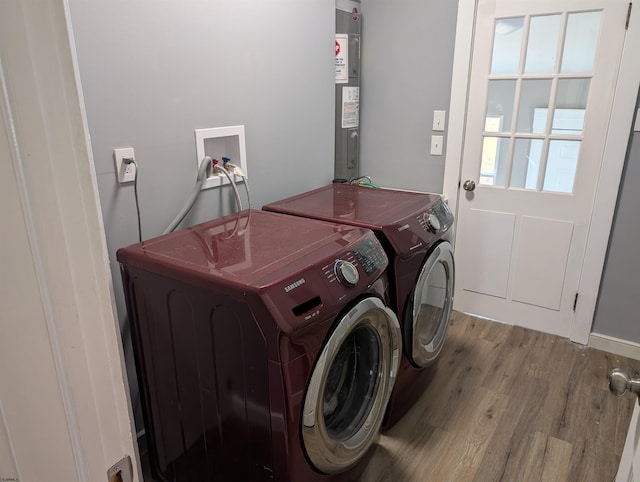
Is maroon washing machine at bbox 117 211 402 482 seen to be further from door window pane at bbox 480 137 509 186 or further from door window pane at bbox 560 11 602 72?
door window pane at bbox 560 11 602 72

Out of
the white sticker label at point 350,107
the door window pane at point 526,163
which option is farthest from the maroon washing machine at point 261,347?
the door window pane at point 526,163

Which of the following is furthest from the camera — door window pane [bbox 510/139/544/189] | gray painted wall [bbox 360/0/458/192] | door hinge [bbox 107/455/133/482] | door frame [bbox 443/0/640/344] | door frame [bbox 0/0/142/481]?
gray painted wall [bbox 360/0/458/192]

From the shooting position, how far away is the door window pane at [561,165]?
7.79 feet

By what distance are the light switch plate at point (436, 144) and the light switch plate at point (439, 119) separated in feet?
0.17

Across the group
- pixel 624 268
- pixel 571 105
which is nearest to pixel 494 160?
pixel 571 105

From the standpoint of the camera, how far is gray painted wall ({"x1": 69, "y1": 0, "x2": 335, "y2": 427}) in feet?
4.81

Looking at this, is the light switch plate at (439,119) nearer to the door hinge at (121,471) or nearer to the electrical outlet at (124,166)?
the electrical outlet at (124,166)

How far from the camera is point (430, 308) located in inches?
80.4

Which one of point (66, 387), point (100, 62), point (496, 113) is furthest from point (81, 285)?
point (496, 113)

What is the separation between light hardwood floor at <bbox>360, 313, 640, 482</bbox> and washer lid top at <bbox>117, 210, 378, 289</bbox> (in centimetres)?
93

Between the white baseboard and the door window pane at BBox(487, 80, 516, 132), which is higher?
the door window pane at BBox(487, 80, 516, 132)

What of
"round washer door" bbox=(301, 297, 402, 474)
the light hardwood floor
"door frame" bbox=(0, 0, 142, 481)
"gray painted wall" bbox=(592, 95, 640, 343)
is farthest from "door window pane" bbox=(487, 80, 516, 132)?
"door frame" bbox=(0, 0, 142, 481)

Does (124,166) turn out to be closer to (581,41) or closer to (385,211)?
(385,211)

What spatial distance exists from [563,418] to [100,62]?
2287 millimetres
